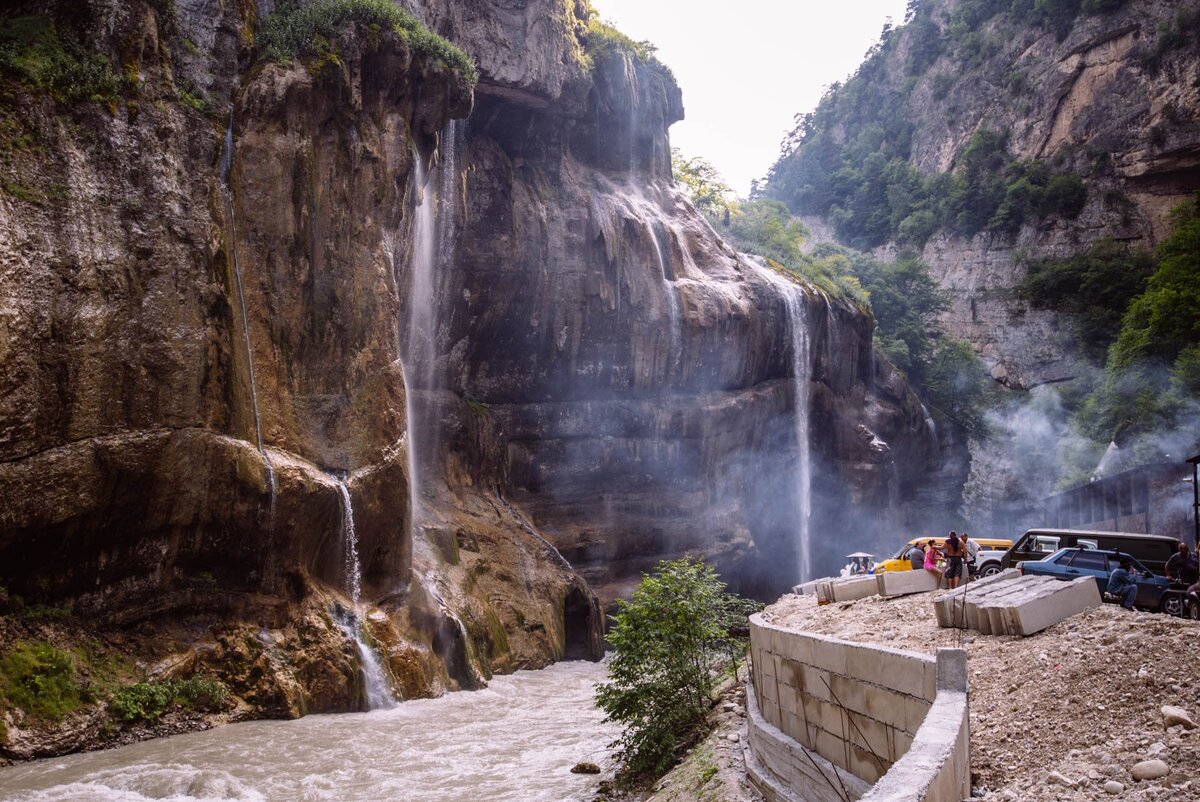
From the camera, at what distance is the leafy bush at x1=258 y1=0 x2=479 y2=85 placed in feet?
65.5

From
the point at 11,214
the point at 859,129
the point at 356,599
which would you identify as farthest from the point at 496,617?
the point at 859,129

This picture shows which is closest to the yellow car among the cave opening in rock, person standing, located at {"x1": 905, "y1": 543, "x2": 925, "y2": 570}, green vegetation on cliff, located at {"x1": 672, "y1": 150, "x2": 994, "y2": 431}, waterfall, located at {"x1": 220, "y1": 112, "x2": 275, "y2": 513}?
person standing, located at {"x1": 905, "y1": 543, "x2": 925, "y2": 570}

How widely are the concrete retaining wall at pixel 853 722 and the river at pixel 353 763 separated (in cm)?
420

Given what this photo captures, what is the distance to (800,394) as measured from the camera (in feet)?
135

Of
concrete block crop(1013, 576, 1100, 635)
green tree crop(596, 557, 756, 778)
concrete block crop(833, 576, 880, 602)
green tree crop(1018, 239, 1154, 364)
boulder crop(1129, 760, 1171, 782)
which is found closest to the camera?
boulder crop(1129, 760, 1171, 782)

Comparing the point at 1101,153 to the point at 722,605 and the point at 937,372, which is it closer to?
the point at 937,372

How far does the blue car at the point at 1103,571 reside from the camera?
618 inches

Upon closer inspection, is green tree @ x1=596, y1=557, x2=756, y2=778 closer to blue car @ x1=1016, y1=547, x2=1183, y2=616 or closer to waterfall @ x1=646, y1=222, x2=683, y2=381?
blue car @ x1=1016, y1=547, x2=1183, y2=616

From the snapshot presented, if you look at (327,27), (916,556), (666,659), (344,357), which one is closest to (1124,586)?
(666,659)

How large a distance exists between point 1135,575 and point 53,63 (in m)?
19.8

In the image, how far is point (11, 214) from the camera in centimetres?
1451

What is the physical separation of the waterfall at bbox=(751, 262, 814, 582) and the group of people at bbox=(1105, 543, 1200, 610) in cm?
2443

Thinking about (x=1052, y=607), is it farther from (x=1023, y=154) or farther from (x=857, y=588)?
(x=1023, y=154)

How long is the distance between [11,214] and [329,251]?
644cm
